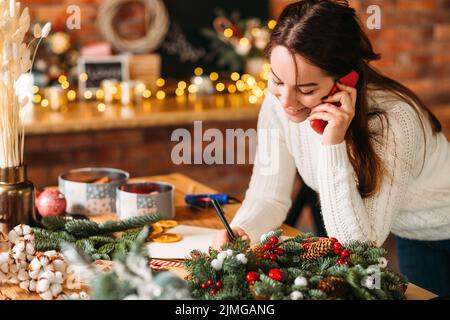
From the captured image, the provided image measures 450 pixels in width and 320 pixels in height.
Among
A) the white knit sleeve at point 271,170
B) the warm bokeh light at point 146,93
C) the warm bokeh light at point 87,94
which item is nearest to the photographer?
the white knit sleeve at point 271,170

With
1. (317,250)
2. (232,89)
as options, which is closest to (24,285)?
(317,250)

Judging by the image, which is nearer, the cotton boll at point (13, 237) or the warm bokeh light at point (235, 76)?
the cotton boll at point (13, 237)

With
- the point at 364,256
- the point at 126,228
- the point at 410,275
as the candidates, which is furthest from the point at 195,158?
the point at 364,256

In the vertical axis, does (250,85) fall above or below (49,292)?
above

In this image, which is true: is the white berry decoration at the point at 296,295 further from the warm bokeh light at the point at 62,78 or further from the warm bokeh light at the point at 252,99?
the warm bokeh light at the point at 62,78

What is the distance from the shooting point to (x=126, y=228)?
1475 mm

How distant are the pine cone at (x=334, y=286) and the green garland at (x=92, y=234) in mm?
422

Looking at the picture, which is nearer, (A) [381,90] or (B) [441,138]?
(A) [381,90]

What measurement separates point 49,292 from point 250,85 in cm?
253

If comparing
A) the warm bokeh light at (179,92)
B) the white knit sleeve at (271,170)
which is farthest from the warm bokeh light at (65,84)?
the white knit sleeve at (271,170)

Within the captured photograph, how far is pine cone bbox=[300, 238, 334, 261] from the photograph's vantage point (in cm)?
120

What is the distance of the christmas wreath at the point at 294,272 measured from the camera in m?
1.05
